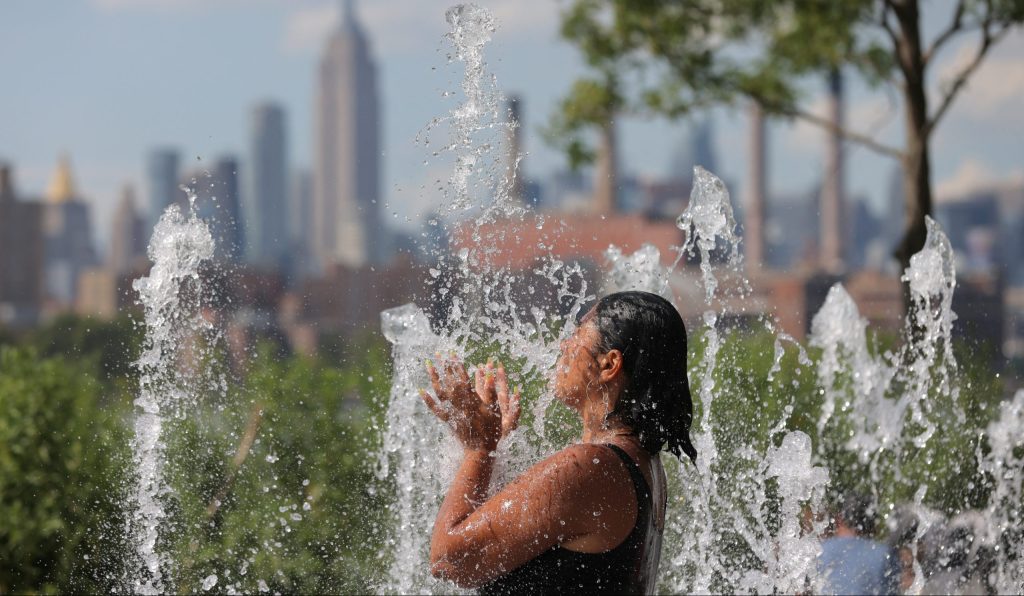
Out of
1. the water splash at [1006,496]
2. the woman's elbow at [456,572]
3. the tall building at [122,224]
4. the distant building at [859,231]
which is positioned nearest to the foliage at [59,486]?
the woman's elbow at [456,572]

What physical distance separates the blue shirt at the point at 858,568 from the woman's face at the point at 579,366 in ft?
8.51

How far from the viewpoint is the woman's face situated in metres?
2.78

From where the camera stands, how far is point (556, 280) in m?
4.63

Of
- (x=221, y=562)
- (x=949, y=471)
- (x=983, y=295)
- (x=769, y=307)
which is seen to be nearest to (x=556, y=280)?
(x=769, y=307)

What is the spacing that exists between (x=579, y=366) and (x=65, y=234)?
196 m

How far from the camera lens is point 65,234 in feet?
610

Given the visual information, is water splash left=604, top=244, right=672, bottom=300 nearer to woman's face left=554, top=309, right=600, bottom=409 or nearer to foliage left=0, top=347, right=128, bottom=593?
foliage left=0, top=347, right=128, bottom=593

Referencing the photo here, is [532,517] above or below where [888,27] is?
below

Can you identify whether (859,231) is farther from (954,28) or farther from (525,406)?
(525,406)

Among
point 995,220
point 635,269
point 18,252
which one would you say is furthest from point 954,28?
point 995,220

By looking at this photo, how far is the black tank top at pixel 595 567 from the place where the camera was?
262 cm

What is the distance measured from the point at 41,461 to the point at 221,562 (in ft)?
7.33

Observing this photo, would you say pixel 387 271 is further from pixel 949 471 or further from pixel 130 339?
pixel 949 471

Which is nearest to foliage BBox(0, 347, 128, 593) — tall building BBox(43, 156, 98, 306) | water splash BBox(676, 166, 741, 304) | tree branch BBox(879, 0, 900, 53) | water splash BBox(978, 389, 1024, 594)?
water splash BBox(676, 166, 741, 304)
